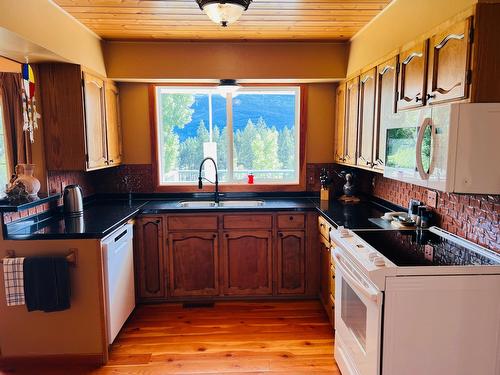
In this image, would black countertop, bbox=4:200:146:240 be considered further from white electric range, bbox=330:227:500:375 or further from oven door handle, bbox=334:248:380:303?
white electric range, bbox=330:227:500:375

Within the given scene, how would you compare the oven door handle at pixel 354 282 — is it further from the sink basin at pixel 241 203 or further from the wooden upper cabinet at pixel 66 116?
the wooden upper cabinet at pixel 66 116

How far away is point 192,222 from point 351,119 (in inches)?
67.7

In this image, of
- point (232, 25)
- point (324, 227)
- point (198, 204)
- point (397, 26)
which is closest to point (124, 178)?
point (198, 204)

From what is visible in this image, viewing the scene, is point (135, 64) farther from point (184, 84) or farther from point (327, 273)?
point (327, 273)

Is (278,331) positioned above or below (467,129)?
below

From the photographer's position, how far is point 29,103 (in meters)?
2.63

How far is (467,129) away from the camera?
158cm

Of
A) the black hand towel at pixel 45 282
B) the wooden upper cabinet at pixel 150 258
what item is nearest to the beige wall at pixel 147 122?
the wooden upper cabinet at pixel 150 258

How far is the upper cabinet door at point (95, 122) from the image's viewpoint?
2.91 metres

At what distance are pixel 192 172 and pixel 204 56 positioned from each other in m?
1.21

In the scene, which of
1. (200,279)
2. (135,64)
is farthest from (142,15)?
(200,279)

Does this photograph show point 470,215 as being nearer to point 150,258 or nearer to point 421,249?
point 421,249

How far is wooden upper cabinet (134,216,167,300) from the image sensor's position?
3.29m

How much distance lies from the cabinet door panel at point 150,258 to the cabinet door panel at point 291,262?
1095mm
